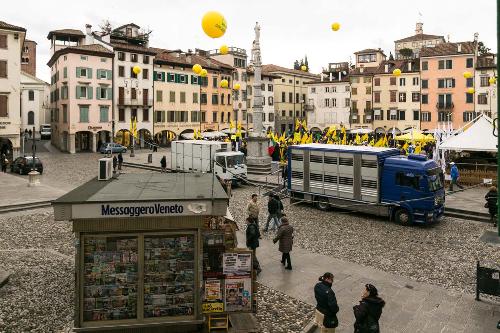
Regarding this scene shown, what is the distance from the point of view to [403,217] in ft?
60.0

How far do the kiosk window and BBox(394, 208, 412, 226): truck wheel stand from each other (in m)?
1.06

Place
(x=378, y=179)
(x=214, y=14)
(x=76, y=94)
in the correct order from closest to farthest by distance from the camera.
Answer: (x=214, y=14), (x=378, y=179), (x=76, y=94)

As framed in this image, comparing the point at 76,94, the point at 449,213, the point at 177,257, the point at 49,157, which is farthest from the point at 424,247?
the point at 76,94

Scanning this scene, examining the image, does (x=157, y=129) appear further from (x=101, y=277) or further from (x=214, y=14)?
(x=101, y=277)

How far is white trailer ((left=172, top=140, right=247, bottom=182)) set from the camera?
90.5 feet

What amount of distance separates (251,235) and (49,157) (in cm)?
4081

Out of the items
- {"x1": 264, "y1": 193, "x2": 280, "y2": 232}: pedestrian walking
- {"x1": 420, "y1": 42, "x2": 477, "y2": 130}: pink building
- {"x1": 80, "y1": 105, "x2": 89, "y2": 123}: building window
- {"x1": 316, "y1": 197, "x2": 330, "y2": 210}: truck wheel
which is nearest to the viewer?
{"x1": 264, "y1": 193, "x2": 280, "y2": 232}: pedestrian walking

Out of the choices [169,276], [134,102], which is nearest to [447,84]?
[134,102]

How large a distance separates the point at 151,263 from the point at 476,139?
23750 millimetres

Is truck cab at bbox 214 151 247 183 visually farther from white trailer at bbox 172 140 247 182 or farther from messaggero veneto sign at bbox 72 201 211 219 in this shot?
messaggero veneto sign at bbox 72 201 211 219

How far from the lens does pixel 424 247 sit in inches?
595

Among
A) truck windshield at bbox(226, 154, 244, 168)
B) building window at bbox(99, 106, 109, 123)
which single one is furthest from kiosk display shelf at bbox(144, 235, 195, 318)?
building window at bbox(99, 106, 109, 123)

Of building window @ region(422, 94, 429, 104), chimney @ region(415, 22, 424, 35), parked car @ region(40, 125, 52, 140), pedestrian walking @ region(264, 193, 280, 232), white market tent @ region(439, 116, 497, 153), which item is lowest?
pedestrian walking @ region(264, 193, 280, 232)

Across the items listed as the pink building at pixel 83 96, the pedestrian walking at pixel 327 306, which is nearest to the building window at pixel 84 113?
the pink building at pixel 83 96
